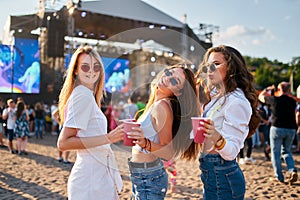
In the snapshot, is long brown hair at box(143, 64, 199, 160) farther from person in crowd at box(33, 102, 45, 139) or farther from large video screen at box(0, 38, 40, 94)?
large video screen at box(0, 38, 40, 94)

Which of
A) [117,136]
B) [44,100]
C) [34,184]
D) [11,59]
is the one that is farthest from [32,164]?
[44,100]

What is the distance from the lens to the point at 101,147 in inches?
69.4

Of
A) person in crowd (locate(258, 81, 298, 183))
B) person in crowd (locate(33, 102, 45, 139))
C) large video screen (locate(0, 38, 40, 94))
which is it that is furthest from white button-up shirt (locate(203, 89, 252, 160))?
large video screen (locate(0, 38, 40, 94))

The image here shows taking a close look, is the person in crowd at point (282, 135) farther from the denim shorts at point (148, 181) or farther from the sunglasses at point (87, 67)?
the sunglasses at point (87, 67)

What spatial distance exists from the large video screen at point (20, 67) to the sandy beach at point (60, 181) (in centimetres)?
706

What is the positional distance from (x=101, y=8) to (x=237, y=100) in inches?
493

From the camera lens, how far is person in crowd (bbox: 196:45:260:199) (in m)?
1.71

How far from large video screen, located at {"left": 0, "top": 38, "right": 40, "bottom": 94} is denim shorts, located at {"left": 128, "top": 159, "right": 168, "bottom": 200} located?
12969 mm

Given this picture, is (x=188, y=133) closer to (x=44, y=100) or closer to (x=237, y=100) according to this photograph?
(x=237, y=100)

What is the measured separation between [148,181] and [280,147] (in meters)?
3.85

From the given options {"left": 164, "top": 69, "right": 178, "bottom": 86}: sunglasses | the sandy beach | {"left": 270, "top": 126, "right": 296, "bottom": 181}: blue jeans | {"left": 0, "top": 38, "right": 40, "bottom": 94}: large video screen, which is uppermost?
{"left": 0, "top": 38, "right": 40, "bottom": 94}: large video screen

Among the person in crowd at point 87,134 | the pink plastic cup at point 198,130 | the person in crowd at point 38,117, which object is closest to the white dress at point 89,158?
the person in crowd at point 87,134

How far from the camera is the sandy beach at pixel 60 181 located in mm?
4520

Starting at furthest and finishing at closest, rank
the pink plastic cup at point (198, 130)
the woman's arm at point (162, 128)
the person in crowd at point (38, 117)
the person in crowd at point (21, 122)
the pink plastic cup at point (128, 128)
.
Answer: the person in crowd at point (38, 117) < the person in crowd at point (21, 122) < the woman's arm at point (162, 128) < the pink plastic cup at point (128, 128) < the pink plastic cup at point (198, 130)
